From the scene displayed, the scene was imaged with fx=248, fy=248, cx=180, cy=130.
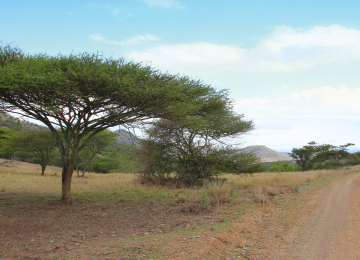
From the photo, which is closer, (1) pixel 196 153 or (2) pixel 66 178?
(2) pixel 66 178

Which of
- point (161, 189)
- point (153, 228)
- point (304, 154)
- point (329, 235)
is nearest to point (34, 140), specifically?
point (161, 189)

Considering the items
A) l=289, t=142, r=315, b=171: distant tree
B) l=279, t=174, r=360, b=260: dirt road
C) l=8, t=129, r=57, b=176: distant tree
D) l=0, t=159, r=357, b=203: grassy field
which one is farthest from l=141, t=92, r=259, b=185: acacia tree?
l=289, t=142, r=315, b=171: distant tree

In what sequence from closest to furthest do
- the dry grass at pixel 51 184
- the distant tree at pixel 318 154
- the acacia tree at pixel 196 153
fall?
the dry grass at pixel 51 184 < the acacia tree at pixel 196 153 < the distant tree at pixel 318 154

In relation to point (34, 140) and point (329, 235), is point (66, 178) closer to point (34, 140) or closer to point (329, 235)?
point (329, 235)

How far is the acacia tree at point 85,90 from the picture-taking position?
300 inches

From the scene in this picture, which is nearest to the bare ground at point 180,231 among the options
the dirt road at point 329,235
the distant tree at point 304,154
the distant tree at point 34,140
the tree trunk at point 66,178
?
the dirt road at point 329,235

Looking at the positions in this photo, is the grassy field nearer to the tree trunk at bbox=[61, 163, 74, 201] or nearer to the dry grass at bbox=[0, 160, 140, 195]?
the dry grass at bbox=[0, 160, 140, 195]

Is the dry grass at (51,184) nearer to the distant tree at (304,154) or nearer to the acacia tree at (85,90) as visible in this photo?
the acacia tree at (85,90)

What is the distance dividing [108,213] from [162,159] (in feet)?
26.5

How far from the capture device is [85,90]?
8.35 meters

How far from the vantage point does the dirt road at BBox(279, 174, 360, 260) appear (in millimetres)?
4413

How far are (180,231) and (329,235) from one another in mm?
3368

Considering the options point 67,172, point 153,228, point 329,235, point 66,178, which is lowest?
point 153,228

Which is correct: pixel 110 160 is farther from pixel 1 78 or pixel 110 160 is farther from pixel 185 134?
pixel 1 78
